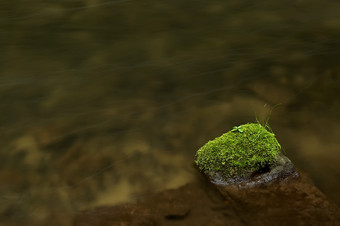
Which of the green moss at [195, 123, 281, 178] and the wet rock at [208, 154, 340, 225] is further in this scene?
the green moss at [195, 123, 281, 178]

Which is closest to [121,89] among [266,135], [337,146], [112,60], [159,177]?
[112,60]

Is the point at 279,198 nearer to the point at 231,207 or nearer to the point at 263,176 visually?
the point at 263,176

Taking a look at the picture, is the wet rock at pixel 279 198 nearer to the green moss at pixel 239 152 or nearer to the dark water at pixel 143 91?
the green moss at pixel 239 152

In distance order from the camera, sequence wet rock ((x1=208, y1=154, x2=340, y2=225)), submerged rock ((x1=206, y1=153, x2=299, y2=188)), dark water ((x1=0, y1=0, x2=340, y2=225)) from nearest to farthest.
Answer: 1. wet rock ((x1=208, y1=154, x2=340, y2=225))
2. submerged rock ((x1=206, y1=153, x2=299, y2=188))
3. dark water ((x1=0, y1=0, x2=340, y2=225))

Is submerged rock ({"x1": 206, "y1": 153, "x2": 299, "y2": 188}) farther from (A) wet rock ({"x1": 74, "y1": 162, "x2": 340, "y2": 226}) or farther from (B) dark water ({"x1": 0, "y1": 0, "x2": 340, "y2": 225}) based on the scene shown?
(B) dark water ({"x1": 0, "y1": 0, "x2": 340, "y2": 225})

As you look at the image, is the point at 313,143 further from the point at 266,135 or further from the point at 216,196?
the point at 216,196

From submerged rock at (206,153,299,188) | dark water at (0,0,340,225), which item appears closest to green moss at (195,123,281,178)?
submerged rock at (206,153,299,188)

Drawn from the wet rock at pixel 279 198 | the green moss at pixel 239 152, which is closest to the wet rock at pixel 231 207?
the wet rock at pixel 279 198
